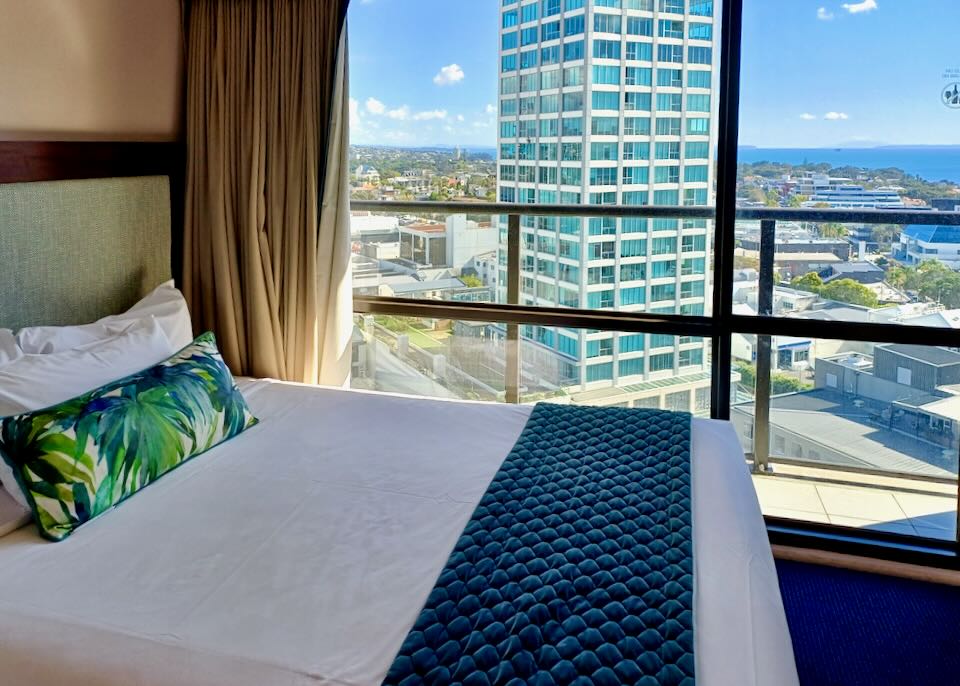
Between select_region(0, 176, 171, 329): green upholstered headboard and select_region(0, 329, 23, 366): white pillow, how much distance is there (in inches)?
5.6

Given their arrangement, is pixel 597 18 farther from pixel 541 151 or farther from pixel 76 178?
pixel 76 178

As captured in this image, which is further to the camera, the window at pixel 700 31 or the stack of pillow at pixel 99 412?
the window at pixel 700 31

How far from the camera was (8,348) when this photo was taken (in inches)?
88.2

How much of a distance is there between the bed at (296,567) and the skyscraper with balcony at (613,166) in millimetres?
804

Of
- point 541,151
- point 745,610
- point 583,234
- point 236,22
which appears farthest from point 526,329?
point 745,610

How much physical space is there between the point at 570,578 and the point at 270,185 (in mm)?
2105

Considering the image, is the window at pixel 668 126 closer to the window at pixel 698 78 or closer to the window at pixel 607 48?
the window at pixel 698 78

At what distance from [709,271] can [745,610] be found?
1.77 m

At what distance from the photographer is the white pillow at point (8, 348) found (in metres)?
2.20

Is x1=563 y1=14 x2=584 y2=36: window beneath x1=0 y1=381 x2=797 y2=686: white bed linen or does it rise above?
above

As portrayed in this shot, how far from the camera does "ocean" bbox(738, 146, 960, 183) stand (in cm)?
288

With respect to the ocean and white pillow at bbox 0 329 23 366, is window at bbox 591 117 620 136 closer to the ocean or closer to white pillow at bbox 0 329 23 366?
the ocean

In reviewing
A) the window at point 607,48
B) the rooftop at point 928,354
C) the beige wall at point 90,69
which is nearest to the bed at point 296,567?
the beige wall at point 90,69

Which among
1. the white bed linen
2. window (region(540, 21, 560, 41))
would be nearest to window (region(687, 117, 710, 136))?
window (region(540, 21, 560, 41))
